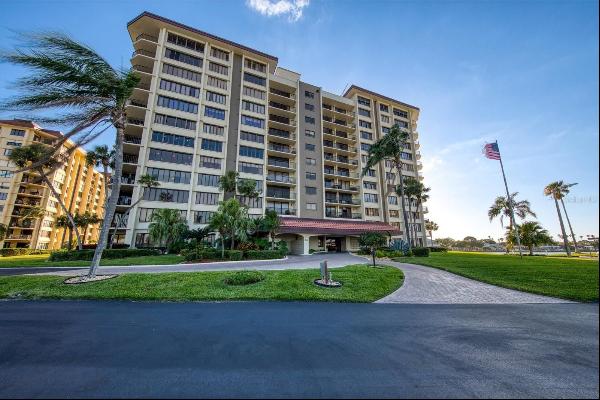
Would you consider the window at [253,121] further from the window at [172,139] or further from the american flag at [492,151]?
the american flag at [492,151]

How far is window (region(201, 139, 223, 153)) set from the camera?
41219 millimetres

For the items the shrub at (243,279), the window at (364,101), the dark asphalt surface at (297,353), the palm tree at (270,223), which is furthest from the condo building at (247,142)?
the dark asphalt surface at (297,353)

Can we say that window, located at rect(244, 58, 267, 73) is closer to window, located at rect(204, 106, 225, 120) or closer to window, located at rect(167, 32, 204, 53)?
window, located at rect(167, 32, 204, 53)

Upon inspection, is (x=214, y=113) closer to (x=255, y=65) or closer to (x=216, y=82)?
(x=216, y=82)

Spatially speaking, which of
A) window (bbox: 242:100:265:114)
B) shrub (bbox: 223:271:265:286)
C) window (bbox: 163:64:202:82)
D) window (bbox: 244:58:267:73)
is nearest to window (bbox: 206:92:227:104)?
window (bbox: 163:64:202:82)

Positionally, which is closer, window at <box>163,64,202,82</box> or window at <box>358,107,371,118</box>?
window at <box>163,64,202,82</box>

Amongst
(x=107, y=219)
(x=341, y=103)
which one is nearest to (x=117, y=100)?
(x=107, y=219)

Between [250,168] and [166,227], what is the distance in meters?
17.5

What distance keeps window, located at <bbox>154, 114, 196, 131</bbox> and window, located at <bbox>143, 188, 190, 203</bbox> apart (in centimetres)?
1114

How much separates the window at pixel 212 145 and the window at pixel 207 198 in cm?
794

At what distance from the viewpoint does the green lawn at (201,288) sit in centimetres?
1055

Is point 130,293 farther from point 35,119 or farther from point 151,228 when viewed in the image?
point 151,228

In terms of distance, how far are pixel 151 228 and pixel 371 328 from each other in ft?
109

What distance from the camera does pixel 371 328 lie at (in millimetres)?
6805
